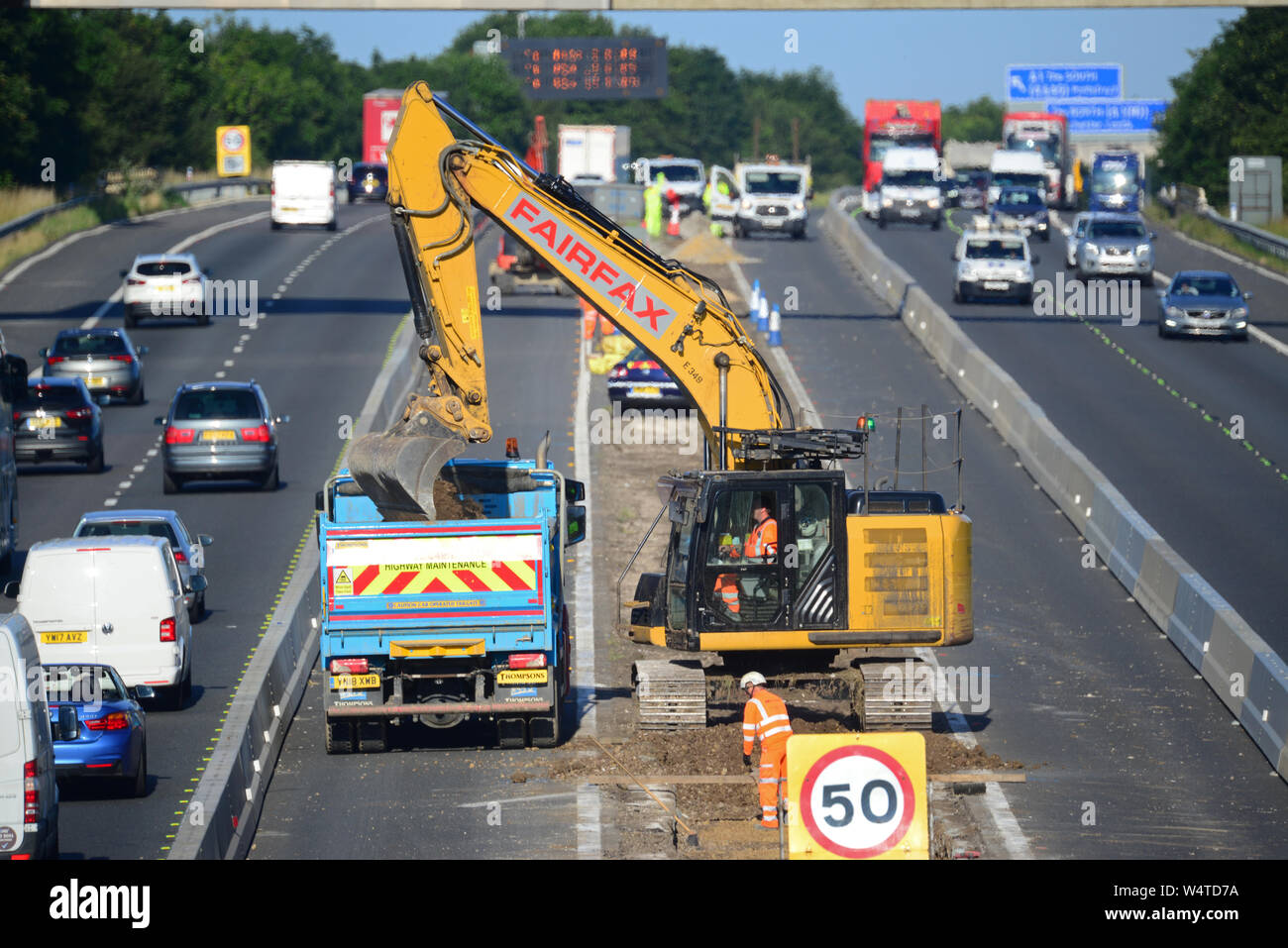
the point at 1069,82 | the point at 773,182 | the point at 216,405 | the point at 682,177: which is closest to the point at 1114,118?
the point at 1069,82

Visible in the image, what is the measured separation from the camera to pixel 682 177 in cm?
7781

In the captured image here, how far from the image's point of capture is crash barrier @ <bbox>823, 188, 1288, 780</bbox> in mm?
20875

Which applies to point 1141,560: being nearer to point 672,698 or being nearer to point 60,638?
point 672,698

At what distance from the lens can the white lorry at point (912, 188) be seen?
74.6 meters

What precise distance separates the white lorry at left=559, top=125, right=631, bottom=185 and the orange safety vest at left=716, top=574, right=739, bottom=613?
62202 millimetres

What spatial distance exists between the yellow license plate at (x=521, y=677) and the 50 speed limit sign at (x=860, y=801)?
22.4ft

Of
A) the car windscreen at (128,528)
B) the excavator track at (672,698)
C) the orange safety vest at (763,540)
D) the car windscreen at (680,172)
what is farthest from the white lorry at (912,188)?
the excavator track at (672,698)

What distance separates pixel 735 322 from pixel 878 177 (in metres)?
61.5

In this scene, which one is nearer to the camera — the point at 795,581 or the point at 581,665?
the point at 795,581

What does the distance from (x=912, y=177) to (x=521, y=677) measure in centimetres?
5806

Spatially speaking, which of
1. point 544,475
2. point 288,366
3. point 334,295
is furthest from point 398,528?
point 334,295

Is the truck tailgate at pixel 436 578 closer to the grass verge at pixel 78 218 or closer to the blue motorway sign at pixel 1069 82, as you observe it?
the grass verge at pixel 78 218

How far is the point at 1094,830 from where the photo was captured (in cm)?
1753
